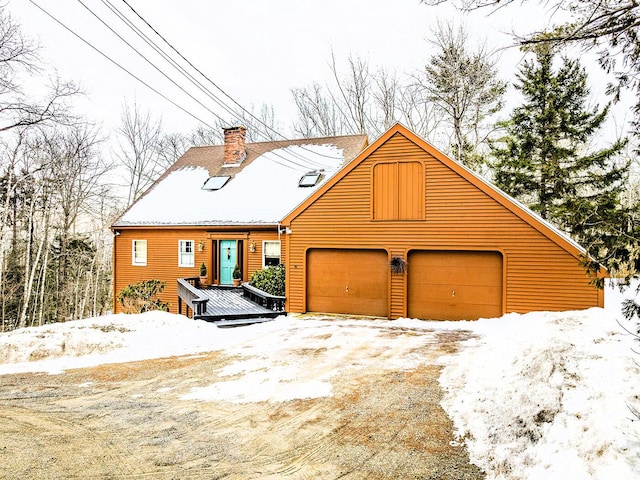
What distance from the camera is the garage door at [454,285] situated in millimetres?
11984

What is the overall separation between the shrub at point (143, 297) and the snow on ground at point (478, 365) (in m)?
5.90

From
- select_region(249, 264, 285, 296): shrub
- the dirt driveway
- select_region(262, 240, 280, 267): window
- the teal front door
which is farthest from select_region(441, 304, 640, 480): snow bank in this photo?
the teal front door

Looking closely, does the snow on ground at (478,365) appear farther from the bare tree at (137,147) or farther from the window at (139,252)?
the bare tree at (137,147)

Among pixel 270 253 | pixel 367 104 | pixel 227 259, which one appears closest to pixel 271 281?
pixel 270 253

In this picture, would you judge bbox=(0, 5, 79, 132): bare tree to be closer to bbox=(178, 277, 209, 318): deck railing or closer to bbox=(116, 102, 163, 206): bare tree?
bbox=(178, 277, 209, 318): deck railing

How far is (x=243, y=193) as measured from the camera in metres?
19.3

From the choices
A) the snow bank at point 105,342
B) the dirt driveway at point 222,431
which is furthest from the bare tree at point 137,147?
the dirt driveway at point 222,431

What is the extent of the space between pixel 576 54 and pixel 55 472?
712 centimetres

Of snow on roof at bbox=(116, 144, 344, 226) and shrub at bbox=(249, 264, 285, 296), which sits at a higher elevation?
snow on roof at bbox=(116, 144, 344, 226)

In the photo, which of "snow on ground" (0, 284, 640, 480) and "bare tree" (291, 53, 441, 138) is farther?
"bare tree" (291, 53, 441, 138)

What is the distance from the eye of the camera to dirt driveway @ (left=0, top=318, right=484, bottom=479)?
3.92 metres

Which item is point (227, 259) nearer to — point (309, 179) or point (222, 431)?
point (309, 179)

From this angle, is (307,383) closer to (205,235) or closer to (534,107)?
(205,235)

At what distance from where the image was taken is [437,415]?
16.7 feet
